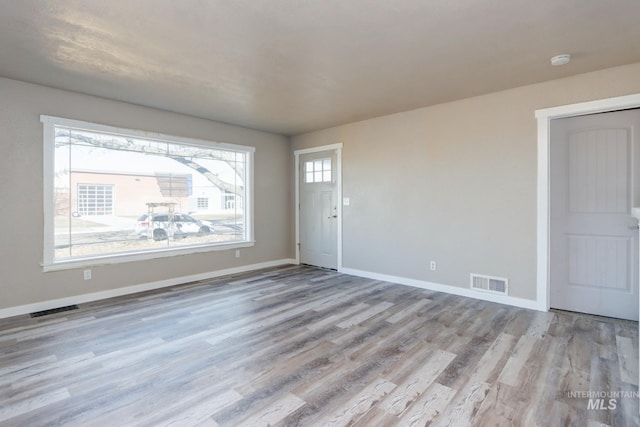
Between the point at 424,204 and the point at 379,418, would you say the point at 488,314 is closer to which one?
the point at 424,204

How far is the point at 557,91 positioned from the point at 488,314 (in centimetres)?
244

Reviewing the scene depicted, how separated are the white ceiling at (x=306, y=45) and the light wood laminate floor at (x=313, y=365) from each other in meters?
2.47

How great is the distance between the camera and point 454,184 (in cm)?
413

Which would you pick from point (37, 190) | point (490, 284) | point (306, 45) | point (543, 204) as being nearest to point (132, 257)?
point (37, 190)

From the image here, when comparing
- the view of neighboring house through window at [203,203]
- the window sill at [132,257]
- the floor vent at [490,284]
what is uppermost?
the view of neighboring house through window at [203,203]

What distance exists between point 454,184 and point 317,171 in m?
2.46

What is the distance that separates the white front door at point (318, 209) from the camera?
5547 millimetres

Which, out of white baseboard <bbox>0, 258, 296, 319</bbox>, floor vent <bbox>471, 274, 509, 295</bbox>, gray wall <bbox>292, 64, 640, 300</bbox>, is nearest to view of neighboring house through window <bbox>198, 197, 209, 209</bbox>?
white baseboard <bbox>0, 258, 296, 319</bbox>

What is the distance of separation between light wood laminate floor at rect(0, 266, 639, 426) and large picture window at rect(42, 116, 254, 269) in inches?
33.9

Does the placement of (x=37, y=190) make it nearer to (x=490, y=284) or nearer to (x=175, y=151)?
(x=175, y=151)

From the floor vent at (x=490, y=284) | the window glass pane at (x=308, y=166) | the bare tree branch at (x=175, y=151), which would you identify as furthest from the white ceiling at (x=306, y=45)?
the floor vent at (x=490, y=284)

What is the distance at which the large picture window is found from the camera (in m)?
3.75

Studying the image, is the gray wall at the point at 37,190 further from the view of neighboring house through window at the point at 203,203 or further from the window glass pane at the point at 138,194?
the view of neighboring house through window at the point at 203,203

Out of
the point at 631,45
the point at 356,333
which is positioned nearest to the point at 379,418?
the point at 356,333
